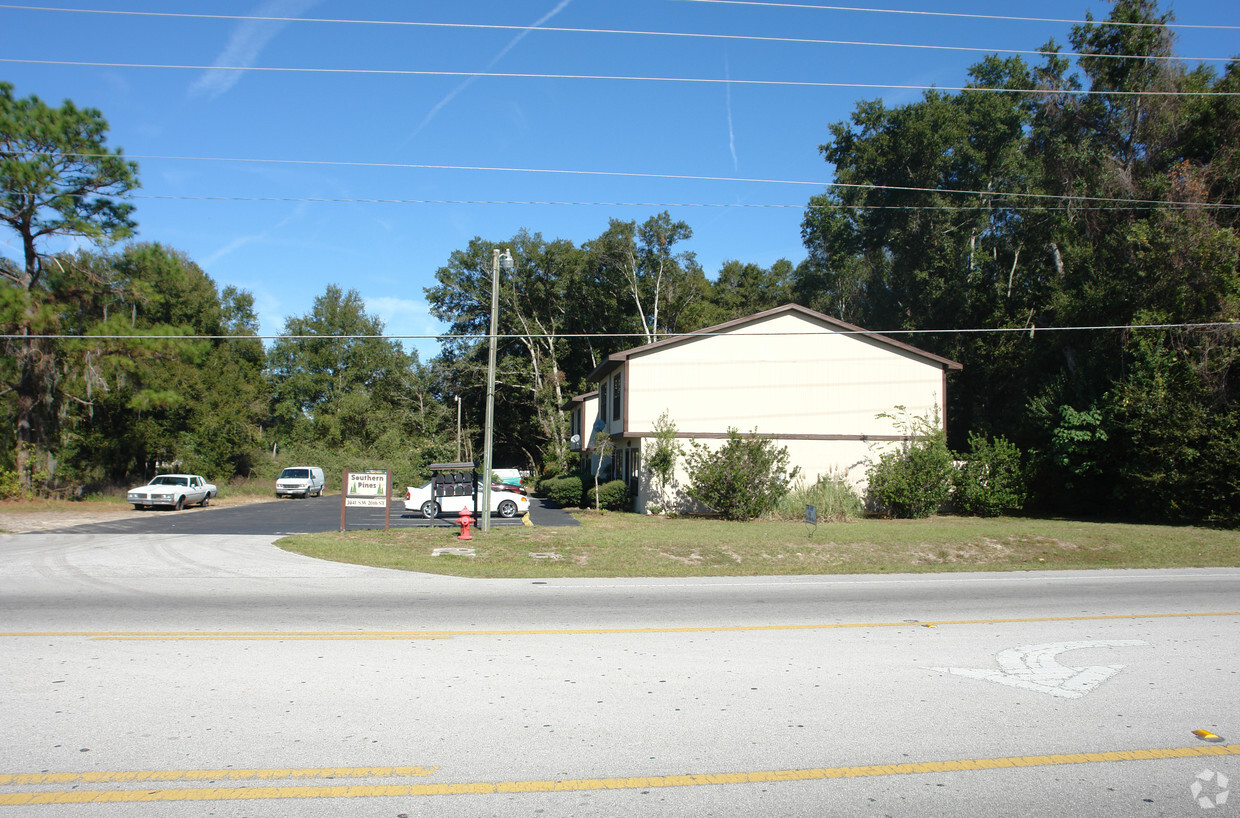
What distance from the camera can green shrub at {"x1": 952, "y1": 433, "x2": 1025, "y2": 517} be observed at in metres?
25.9

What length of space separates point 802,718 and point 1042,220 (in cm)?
3897

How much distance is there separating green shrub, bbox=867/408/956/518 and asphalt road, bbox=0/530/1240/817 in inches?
584

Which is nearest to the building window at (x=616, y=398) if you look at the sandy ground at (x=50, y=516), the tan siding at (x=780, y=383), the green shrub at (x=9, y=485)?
the tan siding at (x=780, y=383)

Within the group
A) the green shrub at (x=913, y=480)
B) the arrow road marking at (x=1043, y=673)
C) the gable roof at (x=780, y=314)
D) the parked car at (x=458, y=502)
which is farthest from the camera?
the gable roof at (x=780, y=314)

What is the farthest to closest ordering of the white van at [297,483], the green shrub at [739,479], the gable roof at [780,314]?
the white van at [297,483] → the gable roof at [780,314] → the green shrub at [739,479]

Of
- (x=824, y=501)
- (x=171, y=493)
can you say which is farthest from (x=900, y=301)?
(x=171, y=493)

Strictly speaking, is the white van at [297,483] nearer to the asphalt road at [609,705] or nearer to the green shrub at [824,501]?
the green shrub at [824,501]

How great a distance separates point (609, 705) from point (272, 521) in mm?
22474

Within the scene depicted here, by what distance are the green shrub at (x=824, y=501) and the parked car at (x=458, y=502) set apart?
28.1 feet

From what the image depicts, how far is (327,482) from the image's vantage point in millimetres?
53844

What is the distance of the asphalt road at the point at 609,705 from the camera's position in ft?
13.6

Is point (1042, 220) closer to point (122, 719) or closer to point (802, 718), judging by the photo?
point (802, 718)
